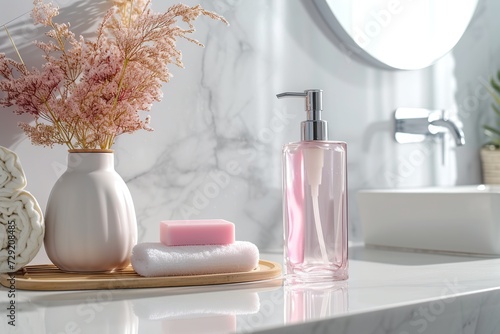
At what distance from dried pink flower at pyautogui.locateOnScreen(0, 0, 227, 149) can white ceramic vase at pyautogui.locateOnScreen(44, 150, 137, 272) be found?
0.04 meters

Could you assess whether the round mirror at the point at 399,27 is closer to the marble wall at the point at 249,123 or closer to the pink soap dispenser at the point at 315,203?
the marble wall at the point at 249,123

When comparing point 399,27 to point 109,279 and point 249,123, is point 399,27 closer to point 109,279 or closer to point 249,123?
point 249,123

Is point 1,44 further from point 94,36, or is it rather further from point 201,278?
point 201,278

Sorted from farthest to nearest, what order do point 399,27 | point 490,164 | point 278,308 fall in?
point 490,164 < point 399,27 < point 278,308

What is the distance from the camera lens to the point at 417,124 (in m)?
1.64

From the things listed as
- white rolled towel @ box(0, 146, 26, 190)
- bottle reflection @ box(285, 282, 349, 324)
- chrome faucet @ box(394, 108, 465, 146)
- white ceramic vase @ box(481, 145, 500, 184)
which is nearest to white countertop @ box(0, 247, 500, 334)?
bottle reflection @ box(285, 282, 349, 324)

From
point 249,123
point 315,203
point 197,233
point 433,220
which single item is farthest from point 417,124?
point 197,233

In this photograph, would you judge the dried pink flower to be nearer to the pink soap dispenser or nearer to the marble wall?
the marble wall

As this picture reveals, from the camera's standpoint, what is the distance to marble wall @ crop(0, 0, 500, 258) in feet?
3.95

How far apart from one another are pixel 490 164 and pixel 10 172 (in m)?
1.28

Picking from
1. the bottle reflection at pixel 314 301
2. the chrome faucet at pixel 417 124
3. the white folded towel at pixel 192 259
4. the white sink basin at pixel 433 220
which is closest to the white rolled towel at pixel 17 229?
the white folded towel at pixel 192 259

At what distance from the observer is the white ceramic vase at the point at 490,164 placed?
5.89ft

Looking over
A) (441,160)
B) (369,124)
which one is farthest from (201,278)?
(441,160)

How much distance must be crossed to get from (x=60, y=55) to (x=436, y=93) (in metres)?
0.98
